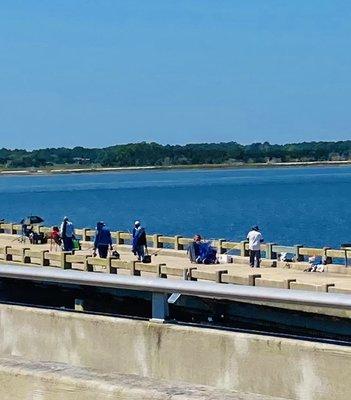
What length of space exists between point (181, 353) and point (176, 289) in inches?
16.8

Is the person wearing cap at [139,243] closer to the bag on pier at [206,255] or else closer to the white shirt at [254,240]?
the bag on pier at [206,255]

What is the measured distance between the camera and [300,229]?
89938 millimetres

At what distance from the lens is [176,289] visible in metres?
7.14

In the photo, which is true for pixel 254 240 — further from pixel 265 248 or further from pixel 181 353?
Answer: pixel 181 353

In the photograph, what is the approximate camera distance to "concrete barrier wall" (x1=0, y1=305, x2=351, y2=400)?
6.46m

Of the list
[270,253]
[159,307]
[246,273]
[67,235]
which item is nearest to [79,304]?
[159,307]

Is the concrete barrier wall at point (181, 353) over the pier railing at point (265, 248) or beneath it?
over

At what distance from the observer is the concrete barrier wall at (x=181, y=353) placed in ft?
21.2

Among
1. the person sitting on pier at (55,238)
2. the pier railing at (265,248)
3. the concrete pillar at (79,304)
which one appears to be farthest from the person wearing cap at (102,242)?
the concrete pillar at (79,304)

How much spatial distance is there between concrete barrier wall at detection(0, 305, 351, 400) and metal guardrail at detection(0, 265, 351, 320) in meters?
0.25

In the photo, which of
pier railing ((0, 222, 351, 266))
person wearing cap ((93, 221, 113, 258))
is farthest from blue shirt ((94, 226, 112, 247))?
pier railing ((0, 222, 351, 266))

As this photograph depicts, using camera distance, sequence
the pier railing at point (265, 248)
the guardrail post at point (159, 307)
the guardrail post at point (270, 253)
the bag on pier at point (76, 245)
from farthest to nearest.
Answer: the bag on pier at point (76, 245) < the guardrail post at point (270, 253) < the pier railing at point (265, 248) < the guardrail post at point (159, 307)

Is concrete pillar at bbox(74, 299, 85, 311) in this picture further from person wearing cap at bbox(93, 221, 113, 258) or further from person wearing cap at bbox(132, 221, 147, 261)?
person wearing cap at bbox(93, 221, 113, 258)

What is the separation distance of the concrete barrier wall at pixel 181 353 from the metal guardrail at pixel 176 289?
0.83 ft
